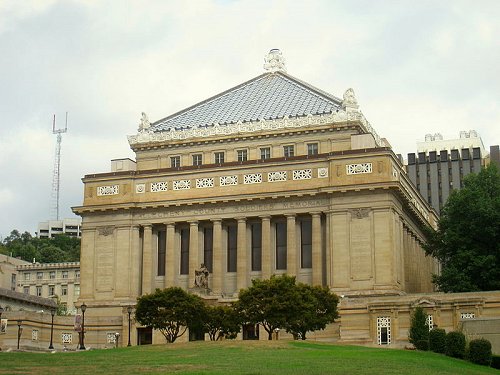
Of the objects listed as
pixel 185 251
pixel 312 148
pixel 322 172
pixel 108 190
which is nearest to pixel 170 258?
pixel 185 251

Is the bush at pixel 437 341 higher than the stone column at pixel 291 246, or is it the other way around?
the stone column at pixel 291 246

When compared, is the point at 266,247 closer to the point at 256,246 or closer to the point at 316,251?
the point at 256,246

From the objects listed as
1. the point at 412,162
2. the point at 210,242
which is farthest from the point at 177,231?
the point at 412,162

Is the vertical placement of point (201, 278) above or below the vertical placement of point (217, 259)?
below

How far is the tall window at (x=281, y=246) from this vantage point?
9400 centimetres

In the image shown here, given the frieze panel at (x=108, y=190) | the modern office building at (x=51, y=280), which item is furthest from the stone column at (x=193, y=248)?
the modern office building at (x=51, y=280)

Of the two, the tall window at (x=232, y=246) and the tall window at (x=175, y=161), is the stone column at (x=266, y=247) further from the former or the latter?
the tall window at (x=175, y=161)

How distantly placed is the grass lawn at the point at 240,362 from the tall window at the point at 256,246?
118ft

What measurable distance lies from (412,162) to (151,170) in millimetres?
102578

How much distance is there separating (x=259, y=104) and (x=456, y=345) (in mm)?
56385

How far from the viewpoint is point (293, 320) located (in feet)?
230

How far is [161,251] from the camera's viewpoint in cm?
9894

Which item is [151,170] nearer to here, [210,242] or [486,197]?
[210,242]

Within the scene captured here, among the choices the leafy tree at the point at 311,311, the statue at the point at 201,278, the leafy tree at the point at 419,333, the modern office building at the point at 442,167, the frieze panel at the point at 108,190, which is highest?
the modern office building at the point at 442,167
